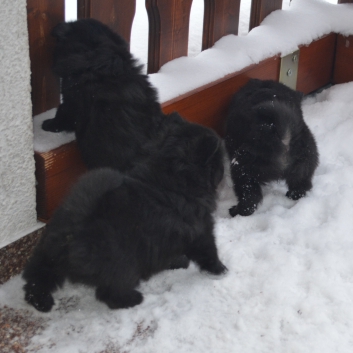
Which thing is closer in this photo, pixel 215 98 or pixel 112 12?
pixel 112 12

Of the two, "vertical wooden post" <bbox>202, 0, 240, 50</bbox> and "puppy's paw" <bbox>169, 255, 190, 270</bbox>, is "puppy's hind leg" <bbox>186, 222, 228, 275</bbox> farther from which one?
"vertical wooden post" <bbox>202, 0, 240, 50</bbox>

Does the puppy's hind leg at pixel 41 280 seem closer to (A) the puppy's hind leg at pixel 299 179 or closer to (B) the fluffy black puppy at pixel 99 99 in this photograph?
(B) the fluffy black puppy at pixel 99 99

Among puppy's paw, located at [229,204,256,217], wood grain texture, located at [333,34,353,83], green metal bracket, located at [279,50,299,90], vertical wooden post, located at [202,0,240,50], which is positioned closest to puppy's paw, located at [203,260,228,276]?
puppy's paw, located at [229,204,256,217]

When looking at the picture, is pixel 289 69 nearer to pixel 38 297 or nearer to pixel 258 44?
pixel 258 44

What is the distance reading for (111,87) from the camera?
2.54 m

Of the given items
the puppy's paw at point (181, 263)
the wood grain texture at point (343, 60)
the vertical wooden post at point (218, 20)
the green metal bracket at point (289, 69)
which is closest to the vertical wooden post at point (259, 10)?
the vertical wooden post at point (218, 20)

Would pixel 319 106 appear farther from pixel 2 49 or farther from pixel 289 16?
pixel 2 49

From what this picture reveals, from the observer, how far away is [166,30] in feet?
10.7

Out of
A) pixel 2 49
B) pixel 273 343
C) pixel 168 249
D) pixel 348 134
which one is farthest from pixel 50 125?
pixel 348 134

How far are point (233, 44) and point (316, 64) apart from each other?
0.89 m

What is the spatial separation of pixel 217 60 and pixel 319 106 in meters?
0.95

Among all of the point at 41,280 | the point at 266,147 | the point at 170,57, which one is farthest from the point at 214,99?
the point at 41,280

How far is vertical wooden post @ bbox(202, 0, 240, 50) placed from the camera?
11.6ft

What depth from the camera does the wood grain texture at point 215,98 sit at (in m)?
3.18
